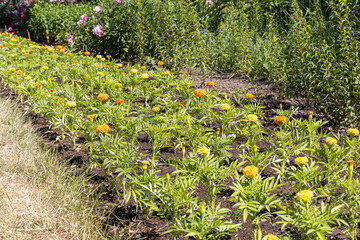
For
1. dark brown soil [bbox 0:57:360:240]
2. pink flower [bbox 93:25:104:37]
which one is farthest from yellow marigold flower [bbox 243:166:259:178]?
pink flower [bbox 93:25:104:37]

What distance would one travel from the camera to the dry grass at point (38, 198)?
7.67 feet

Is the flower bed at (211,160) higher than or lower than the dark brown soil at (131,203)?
higher

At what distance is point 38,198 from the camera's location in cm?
264

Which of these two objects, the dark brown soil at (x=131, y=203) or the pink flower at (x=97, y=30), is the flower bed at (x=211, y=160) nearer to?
the dark brown soil at (x=131, y=203)

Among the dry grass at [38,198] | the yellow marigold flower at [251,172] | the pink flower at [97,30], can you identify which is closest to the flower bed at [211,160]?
the yellow marigold flower at [251,172]

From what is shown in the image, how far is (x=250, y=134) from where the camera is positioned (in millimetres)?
2885

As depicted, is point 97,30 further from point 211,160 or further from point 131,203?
point 211,160

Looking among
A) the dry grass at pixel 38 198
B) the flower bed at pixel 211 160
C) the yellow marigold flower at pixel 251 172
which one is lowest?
the dry grass at pixel 38 198

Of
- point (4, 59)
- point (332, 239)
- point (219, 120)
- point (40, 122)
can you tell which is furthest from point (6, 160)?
point (4, 59)

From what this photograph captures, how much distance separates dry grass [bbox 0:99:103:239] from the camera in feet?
7.67

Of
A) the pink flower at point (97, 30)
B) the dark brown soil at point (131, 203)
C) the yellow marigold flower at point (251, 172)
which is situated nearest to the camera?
the yellow marigold flower at point (251, 172)

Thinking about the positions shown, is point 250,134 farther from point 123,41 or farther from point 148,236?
point 123,41

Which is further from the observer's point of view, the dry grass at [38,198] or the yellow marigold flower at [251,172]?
the dry grass at [38,198]

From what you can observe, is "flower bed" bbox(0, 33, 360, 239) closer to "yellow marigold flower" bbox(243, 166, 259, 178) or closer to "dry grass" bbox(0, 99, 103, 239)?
"yellow marigold flower" bbox(243, 166, 259, 178)
